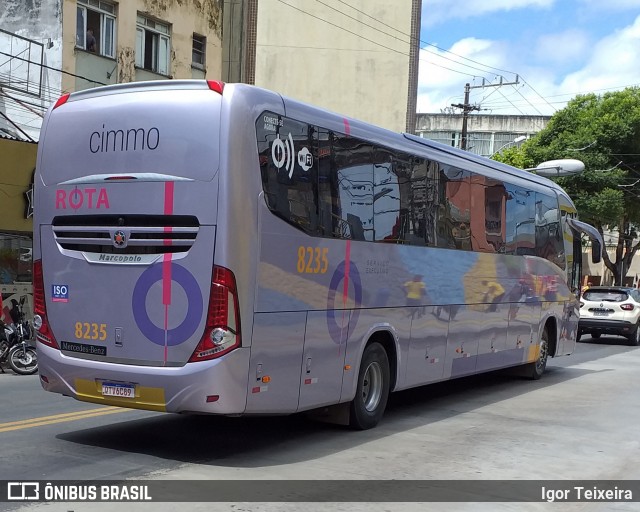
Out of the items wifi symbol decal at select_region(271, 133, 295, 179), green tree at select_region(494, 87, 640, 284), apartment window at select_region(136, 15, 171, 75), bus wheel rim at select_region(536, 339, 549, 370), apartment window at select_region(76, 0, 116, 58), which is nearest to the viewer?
wifi symbol decal at select_region(271, 133, 295, 179)

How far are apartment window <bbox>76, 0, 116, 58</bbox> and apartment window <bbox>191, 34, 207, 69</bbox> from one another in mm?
3264

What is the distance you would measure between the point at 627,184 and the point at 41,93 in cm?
2964

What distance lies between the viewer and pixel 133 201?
24.2 ft

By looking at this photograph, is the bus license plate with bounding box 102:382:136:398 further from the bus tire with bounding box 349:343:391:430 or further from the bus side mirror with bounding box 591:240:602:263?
the bus side mirror with bounding box 591:240:602:263

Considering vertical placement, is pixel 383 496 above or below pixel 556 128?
below

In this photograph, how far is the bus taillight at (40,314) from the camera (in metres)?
7.89

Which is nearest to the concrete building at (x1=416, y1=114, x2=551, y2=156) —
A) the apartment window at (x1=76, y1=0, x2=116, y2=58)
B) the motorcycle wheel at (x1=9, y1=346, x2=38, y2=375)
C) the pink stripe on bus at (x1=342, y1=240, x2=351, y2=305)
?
the apartment window at (x1=76, y1=0, x2=116, y2=58)

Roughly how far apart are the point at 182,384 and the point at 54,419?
2.76 meters

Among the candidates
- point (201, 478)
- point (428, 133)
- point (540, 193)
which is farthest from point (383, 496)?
point (428, 133)

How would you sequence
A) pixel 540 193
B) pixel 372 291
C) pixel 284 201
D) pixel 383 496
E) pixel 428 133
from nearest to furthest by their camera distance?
1. pixel 383 496
2. pixel 284 201
3. pixel 372 291
4. pixel 540 193
5. pixel 428 133

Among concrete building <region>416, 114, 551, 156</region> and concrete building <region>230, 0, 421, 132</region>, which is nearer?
concrete building <region>230, 0, 421, 132</region>

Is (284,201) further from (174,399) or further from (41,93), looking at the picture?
(41,93)

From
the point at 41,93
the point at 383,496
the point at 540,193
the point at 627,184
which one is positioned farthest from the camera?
the point at 627,184

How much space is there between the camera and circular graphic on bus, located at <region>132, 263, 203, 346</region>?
7.07 meters
